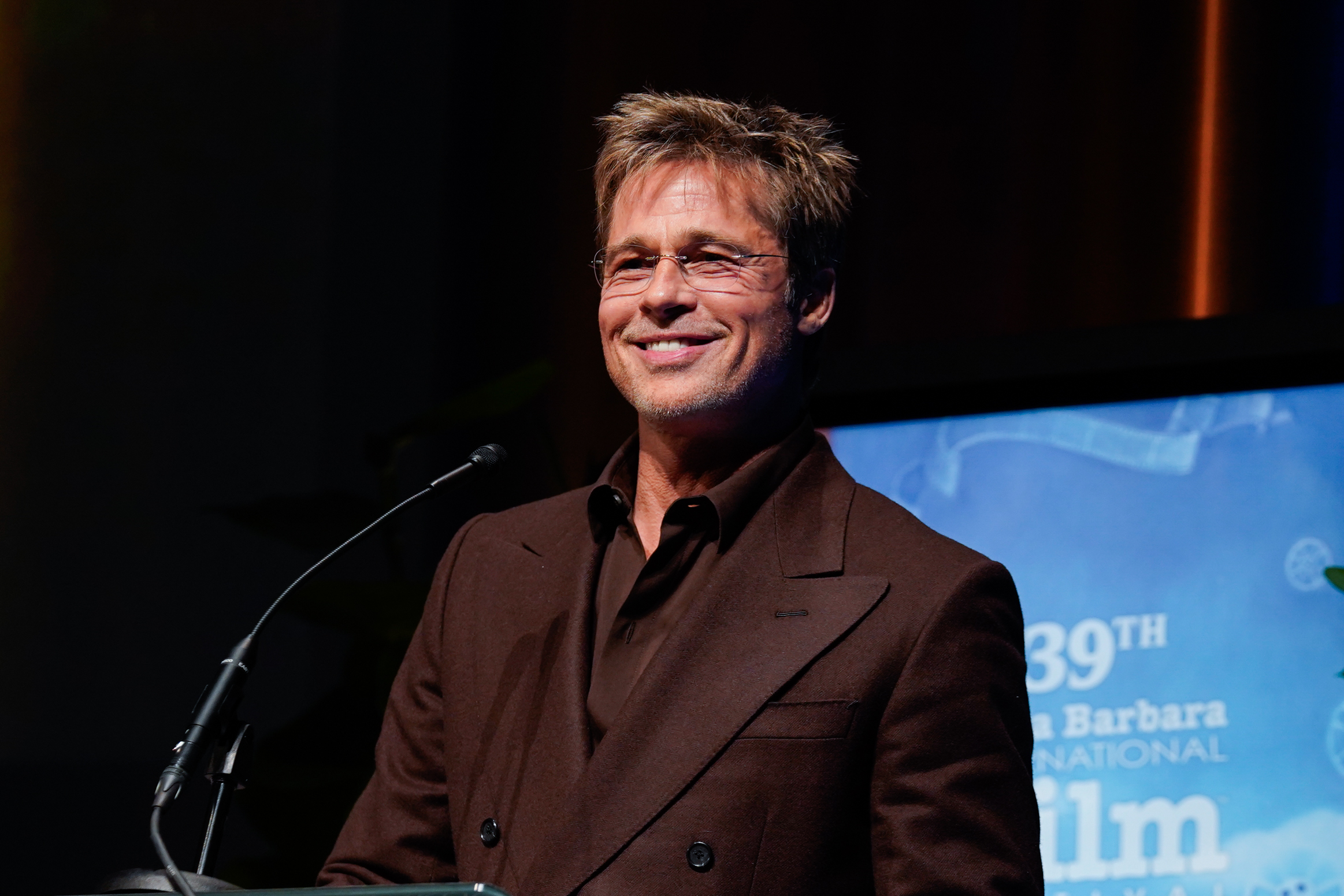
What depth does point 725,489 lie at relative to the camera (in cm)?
168

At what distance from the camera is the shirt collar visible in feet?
5.50

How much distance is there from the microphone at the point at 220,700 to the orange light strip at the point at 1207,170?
1647 mm

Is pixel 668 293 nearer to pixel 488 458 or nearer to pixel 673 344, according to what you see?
pixel 673 344

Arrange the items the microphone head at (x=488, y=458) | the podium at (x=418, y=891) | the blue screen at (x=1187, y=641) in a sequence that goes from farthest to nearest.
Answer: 1. the blue screen at (x=1187, y=641)
2. the microphone head at (x=488, y=458)
3. the podium at (x=418, y=891)

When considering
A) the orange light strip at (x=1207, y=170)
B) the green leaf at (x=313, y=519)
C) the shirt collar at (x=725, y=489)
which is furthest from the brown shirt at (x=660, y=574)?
the orange light strip at (x=1207, y=170)

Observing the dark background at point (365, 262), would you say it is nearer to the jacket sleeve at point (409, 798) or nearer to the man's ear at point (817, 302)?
the man's ear at point (817, 302)

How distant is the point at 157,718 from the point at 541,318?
121 cm

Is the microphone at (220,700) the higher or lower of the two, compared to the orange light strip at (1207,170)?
lower

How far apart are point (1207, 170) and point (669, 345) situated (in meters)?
1.47

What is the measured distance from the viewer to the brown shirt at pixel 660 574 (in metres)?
1.63

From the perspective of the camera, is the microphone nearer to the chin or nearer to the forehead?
the chin

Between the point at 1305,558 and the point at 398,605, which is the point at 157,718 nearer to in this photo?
the point at 398,605

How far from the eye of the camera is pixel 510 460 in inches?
137

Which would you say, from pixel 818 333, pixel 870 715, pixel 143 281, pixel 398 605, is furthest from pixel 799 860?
pixel 143 281
